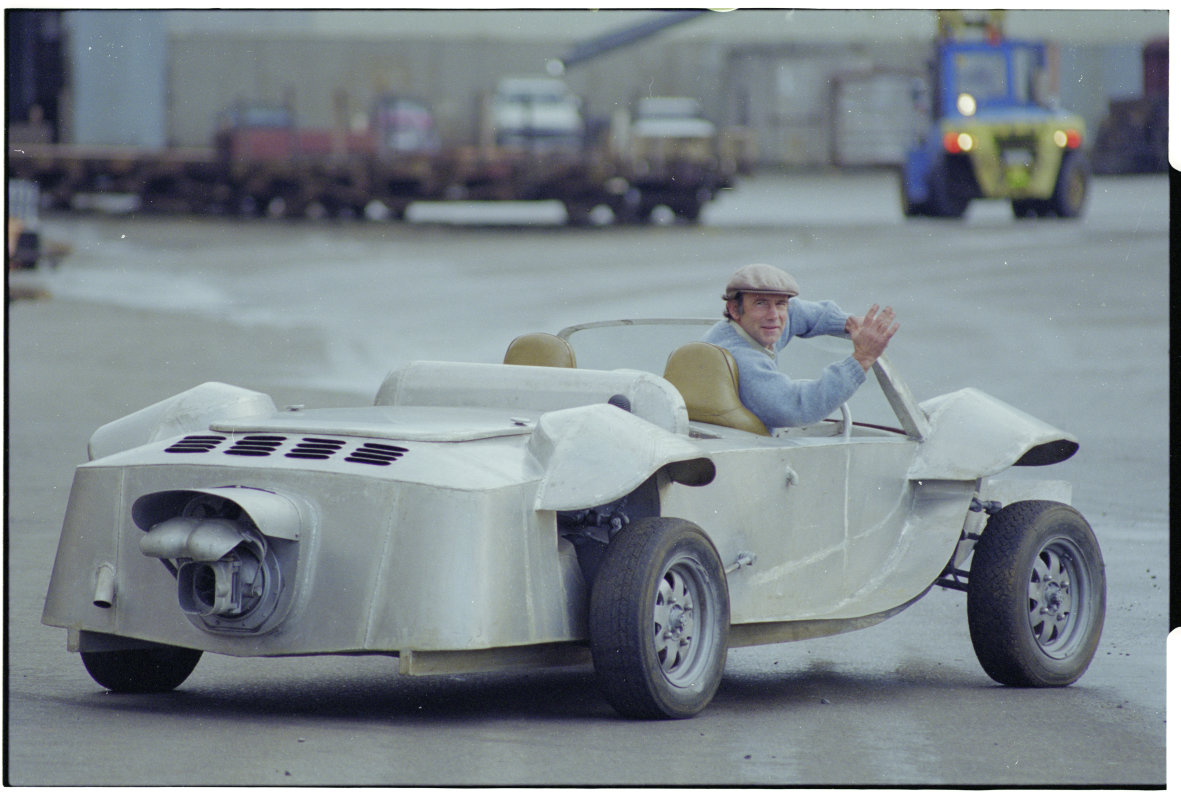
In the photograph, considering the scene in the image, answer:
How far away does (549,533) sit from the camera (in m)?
6.07

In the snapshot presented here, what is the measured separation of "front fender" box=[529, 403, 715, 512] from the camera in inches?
235

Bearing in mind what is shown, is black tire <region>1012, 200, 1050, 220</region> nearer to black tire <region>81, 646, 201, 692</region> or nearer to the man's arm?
the man's arm

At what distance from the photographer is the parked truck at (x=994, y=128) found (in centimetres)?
2350

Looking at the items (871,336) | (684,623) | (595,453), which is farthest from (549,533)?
(871,336)

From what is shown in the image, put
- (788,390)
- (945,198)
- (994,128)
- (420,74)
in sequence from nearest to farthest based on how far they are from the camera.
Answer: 1. (788,390)
2. (994,128)
3. (945,198)
4. (420,74)

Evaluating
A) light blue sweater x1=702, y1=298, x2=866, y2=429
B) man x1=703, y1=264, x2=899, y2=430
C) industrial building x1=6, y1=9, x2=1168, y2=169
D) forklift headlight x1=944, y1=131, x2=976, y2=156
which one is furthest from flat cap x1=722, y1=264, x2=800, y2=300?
industrial building x1=6, y1=9, x2=1168, y2=169

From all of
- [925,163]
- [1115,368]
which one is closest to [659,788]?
[1115,368]

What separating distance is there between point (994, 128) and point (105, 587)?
18.8m

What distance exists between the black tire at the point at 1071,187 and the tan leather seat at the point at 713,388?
1846 cm

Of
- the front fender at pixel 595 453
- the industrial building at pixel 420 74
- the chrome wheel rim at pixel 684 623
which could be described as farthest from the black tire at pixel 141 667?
the industrial building at pixel 420 74

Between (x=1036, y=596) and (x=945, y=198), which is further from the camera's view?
(x=945, y=198)

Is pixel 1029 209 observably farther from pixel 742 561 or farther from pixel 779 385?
pixel 742 561

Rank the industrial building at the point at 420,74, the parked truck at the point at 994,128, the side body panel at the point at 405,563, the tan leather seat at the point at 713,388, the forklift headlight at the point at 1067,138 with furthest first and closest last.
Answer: the industrial building at the point at 420,74 < the forklift headlight at the point at 1067,138 < the parked truck at the point at 994,128 < the tan leather seat at the point at 713,388 < the side body panel at the point at 405,563

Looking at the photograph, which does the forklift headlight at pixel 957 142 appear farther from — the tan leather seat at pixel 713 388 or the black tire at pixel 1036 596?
the tan leather seat at pixel 713 388
